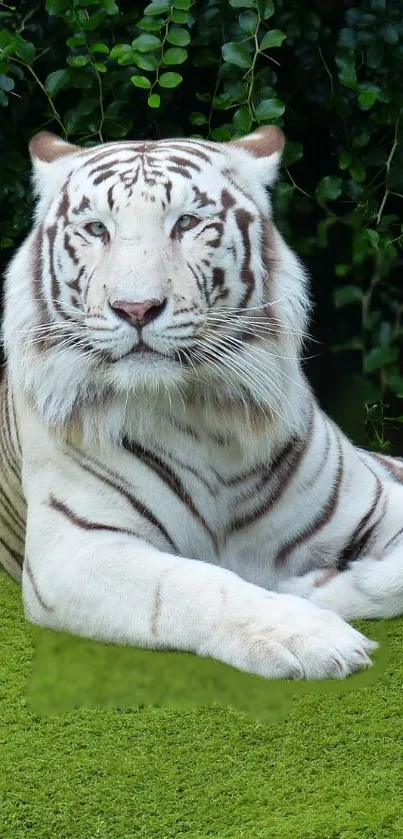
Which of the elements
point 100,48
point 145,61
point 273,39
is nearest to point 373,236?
point 273,39

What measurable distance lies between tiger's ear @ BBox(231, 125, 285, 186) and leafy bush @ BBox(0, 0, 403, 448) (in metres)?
0.77

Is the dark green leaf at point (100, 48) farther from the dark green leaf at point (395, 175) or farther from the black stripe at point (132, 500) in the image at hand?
the black stripe at point (132, 500)

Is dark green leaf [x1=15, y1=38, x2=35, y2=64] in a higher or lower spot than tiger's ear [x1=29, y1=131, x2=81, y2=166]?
higher

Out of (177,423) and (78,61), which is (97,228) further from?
(78,61)

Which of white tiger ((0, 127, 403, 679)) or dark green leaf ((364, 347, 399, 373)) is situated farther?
dark green leaf ((364, 347, 399, 373))

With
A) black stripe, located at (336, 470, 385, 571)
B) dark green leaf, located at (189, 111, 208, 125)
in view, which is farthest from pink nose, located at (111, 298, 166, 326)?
dark green leaf, located at (189, 111, 208, 125)

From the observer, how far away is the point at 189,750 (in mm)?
2084

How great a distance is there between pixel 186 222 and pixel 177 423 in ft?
1.54

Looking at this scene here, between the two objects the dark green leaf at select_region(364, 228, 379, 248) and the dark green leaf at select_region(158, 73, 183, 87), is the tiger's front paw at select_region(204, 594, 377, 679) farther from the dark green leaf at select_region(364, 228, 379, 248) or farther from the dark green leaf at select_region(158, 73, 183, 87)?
the dark green leaf at select_region(364, 228, 379, 248)

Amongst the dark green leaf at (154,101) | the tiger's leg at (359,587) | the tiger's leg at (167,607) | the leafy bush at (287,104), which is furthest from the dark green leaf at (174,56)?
the tiger's leg at (359,587)

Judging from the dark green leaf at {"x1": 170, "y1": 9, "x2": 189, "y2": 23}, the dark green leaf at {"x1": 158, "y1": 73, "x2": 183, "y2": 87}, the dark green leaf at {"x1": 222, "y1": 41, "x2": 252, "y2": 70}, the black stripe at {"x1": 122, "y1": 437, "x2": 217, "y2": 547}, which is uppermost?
the dark green leaf at {"x1": 170, "y1": 9, "x2": 189, "y2": 23}

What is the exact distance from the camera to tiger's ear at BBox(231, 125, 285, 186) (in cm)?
291

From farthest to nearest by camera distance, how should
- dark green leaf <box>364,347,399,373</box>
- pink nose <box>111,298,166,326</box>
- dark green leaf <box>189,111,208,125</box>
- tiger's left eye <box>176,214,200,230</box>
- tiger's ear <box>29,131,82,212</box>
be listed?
dark green leaf <box>364,347,399,373</box>
dark green leaf <box>189,111,208,125</box>
tiger's ear <box>29,131,82,212</box>
tiger's left eye <box>176,214,200,230</box>
pink nose <box>111,298,166,326</box>

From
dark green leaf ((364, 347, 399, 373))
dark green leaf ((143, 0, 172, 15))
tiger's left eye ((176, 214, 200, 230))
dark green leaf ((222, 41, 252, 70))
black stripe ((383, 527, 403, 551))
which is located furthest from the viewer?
dark green leaf ((364, 347, 399, 373))
